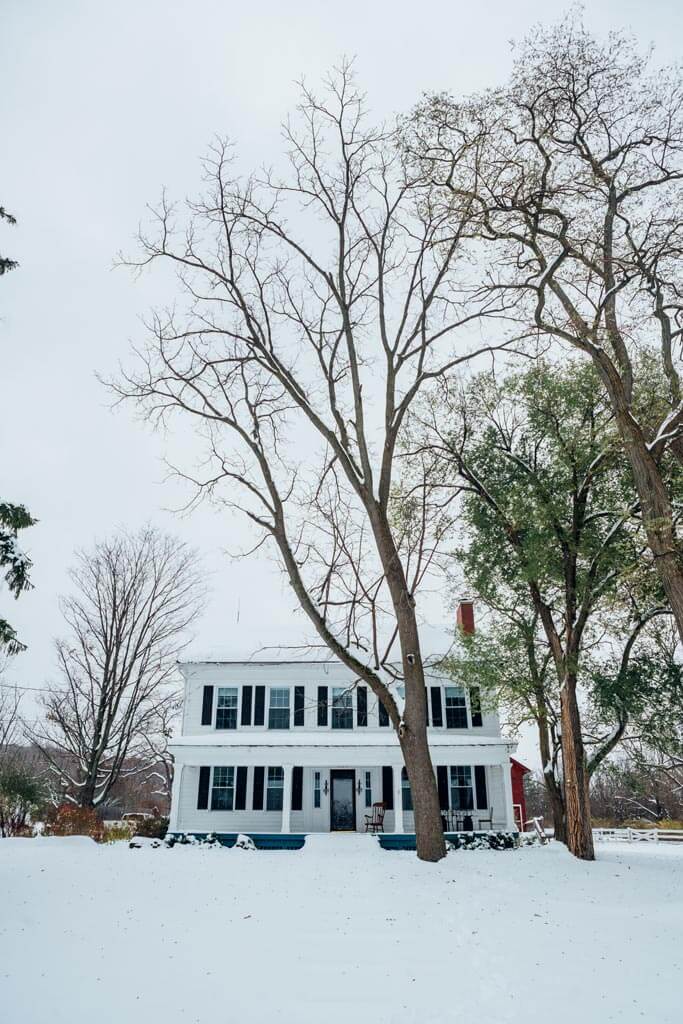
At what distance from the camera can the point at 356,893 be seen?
279 inches

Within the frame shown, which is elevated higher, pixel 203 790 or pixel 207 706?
pixel 207 706

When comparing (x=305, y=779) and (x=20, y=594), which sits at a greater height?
(x=20, y=594)

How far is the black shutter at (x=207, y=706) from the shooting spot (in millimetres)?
18922

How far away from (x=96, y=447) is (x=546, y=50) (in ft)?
45.0

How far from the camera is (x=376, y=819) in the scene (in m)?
17.2

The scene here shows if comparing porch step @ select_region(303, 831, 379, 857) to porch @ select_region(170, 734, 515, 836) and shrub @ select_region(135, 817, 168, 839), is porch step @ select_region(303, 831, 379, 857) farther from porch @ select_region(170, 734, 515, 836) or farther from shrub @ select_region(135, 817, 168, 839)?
shrub @ select_region(135, 817, 168, 839)

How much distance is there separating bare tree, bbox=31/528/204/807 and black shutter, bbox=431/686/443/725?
8.53 metres

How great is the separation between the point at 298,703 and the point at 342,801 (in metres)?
3.16

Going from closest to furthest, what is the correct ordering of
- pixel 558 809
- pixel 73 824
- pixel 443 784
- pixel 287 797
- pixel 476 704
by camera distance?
1. pixel 558 809
2. pixel 73 824
3. pixel 476 704
4. pixel 287 797
5. pixel 443 784

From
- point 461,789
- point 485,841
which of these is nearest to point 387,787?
point 461,789

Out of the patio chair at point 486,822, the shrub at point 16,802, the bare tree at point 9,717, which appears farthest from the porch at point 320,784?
the bare tree at point 9,717

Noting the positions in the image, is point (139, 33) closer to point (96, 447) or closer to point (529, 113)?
point (529, 113)

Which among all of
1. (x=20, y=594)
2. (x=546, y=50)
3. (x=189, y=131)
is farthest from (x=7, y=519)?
(x=546, y=50)

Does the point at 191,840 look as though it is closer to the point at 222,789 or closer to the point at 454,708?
the point at 222,789
